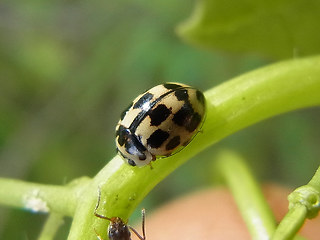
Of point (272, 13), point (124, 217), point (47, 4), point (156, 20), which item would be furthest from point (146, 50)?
point (124, 217)

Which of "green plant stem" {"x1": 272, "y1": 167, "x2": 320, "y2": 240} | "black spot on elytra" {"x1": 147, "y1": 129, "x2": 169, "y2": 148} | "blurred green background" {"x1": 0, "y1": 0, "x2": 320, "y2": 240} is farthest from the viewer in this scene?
"blurred green background" {"x1": 0, "y1": 0, "x2": 320, "y2": 240}

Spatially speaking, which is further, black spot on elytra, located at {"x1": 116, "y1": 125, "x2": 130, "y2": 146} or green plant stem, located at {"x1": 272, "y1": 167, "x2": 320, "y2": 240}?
black spot on elytra, located at {"x1": 116, "y1": 125, "x2": 130, "y2": 146}

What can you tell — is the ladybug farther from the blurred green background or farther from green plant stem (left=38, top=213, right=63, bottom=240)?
the blurred green background

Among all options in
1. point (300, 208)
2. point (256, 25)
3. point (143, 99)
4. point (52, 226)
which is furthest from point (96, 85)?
point (300, 208)

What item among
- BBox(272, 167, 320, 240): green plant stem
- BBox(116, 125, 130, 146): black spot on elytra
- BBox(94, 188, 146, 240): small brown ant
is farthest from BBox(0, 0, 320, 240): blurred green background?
BBox(272, 167, 320, 240): green plant stem

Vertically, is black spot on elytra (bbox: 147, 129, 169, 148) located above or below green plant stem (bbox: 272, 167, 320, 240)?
above

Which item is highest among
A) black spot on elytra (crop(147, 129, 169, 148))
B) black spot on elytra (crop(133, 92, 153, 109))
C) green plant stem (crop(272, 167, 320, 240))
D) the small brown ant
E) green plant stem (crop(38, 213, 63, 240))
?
black spot on elytra (crop(133, 92, 153, 109))

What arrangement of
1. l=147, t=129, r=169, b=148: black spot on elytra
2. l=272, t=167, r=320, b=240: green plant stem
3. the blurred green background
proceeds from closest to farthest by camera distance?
l=272, t=167, r=320, b=240: green plant stem, l=147, t=129, r=169, b=148: black spot on elytra, the blurred green background

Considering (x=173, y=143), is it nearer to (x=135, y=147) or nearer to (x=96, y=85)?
(x=135, y=147)
